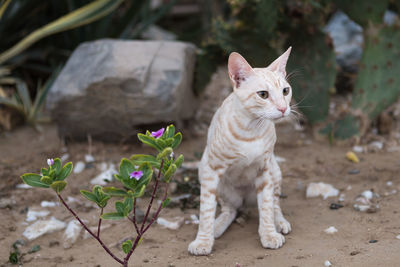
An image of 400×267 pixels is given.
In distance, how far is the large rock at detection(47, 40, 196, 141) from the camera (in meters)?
4.04

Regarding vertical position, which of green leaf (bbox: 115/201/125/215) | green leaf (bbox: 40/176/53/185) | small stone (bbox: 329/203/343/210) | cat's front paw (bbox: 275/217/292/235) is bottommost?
small stone (bbox: 329/203/343/210)

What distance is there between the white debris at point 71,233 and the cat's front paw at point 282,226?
1232 mm

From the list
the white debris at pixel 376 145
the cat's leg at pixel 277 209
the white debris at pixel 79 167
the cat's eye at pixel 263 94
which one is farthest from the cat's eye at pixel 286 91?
the white debris at pixel 79 167

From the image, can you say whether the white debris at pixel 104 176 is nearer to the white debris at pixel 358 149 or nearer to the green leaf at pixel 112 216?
the green leaf at pixel 112 216

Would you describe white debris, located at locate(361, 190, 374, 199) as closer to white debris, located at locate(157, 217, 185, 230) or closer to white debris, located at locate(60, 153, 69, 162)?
white debris, located at locate(157, 217, 185, 230)

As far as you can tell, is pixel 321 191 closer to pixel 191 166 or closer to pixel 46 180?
pixel 191 166

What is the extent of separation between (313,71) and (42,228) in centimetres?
260

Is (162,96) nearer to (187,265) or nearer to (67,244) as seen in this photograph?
(67,244)

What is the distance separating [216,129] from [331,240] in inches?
35.3

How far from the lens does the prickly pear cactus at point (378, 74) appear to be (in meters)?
4.08

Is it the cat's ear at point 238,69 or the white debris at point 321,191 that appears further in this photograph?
the white debris at point 321,191

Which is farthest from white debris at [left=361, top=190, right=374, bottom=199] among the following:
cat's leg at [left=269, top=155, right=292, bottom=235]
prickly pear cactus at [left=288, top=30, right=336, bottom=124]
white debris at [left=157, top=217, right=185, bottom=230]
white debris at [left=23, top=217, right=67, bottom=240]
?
white debris at [left=23, top=217, right=67, bottom=240]

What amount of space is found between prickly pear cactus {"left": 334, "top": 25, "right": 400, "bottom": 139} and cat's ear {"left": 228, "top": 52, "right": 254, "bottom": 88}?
200 cm

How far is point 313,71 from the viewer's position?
4.22m
